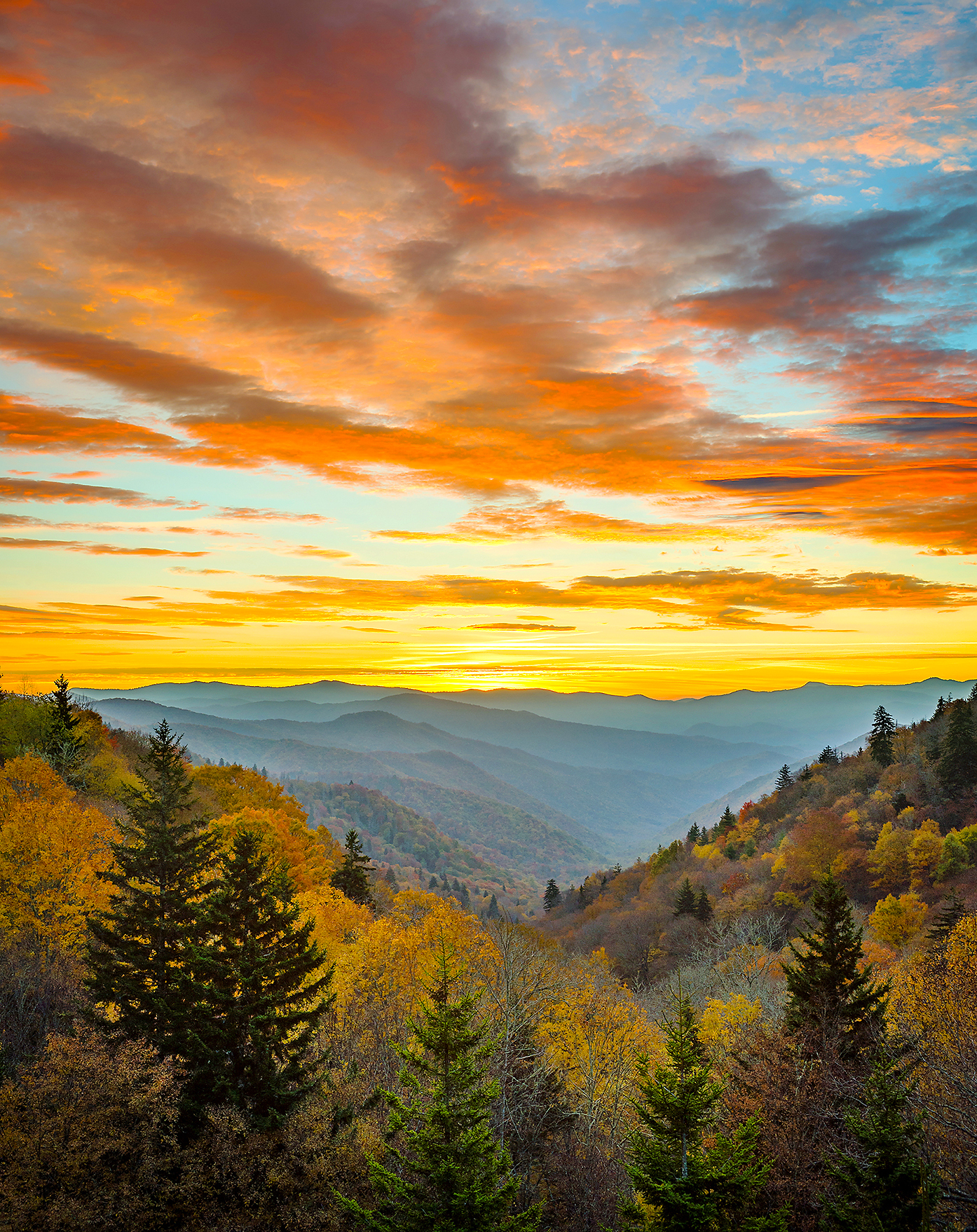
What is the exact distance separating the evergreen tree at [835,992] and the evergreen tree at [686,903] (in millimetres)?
72549

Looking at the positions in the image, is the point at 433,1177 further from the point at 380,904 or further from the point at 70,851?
the point at 380,904

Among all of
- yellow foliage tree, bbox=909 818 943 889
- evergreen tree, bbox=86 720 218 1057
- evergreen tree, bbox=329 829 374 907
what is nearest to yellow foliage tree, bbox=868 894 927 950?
yellow foliage tree, bbox=909 818 943 889

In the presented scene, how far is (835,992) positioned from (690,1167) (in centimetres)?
1300

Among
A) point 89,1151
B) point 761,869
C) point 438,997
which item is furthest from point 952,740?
point 89,1151

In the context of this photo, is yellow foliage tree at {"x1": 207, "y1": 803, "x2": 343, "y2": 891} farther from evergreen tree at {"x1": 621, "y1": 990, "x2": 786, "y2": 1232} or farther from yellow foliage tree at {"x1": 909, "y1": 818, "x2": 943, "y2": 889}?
yellow foliage tree at {"x1": 909, "y1": 818, "x2": 943, "y2": 889}

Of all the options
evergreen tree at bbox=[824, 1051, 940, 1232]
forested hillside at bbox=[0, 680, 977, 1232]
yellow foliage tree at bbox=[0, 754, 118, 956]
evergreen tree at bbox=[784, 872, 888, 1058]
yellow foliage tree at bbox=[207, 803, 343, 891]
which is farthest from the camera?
yellow foliage tree at bbox=[207, 803, 343, 891]

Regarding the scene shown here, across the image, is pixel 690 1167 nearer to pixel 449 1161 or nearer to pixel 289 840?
pixel 449 1161

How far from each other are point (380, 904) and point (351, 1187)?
4920cm

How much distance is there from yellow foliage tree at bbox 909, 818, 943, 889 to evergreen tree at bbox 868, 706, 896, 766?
132 feet

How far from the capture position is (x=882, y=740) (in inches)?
4749

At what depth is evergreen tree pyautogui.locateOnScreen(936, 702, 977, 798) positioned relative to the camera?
91188mm

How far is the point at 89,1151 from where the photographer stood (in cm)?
1750

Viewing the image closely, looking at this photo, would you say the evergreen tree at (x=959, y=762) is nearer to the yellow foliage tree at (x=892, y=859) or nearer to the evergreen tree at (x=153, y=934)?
the yellow foliage tree at (x=892, y=859)

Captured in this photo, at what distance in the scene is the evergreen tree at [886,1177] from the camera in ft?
48.8
